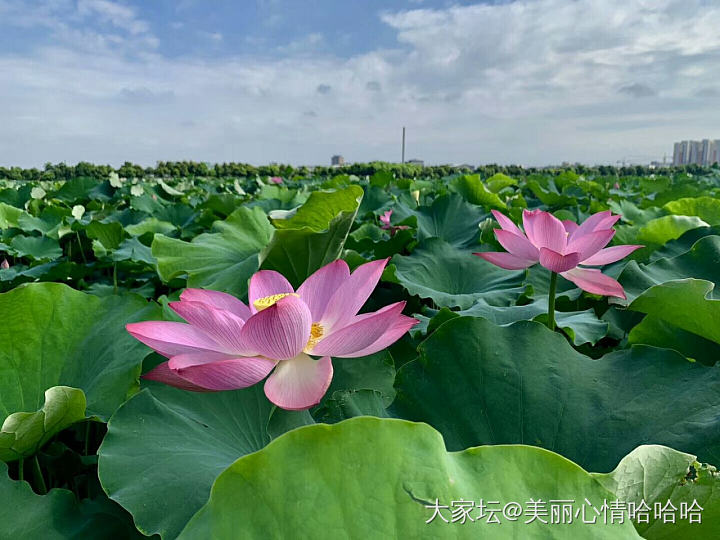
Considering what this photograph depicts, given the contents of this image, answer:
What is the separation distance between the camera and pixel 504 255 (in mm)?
1102

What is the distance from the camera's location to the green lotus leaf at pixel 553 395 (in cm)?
59

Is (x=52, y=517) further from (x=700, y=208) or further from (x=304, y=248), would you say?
(x=700, y=208)

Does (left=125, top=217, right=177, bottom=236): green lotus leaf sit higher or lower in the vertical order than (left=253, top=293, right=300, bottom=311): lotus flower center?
lower

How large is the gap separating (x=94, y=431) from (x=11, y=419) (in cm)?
44

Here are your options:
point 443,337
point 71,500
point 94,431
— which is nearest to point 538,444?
point 443,337

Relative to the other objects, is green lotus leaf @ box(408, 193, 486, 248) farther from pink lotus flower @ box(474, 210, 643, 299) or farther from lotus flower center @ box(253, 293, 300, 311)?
lotus flower center @ box(253, 293, 300, 311)

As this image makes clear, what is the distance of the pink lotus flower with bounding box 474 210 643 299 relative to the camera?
970 millimetres

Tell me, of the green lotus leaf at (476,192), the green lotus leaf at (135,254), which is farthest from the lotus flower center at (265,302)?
the green lotus leaf at (476,192)

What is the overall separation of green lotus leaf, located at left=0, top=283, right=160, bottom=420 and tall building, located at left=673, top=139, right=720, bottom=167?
158 feet

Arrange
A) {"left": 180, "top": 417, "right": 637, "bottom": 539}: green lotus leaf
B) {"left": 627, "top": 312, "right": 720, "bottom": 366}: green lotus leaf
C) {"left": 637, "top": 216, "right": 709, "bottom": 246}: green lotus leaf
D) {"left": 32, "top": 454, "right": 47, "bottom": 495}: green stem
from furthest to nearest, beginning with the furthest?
1. {"left": 637, "top": 216, "right": 709, "bottom": 246}: green lotus leaf
2. {"left": 627, "top": 312, "right": 720, "bottom": 366}: green lotus leaf
3. {"left": 32, "top": 454, "right": 47, "bottom": 495}: green stem
4. {"left": 180, "top": 417, "right": 637, "bottom": 539}: green lotus leaf

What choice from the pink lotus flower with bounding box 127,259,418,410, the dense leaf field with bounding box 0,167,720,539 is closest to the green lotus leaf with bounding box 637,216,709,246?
the dense leaf field with bounding box 0,167,720,539

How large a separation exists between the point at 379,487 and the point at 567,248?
76 centimetres

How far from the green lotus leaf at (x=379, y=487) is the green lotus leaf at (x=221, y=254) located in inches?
37.0

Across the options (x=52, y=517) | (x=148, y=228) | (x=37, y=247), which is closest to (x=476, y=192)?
(x=148, y=228)
